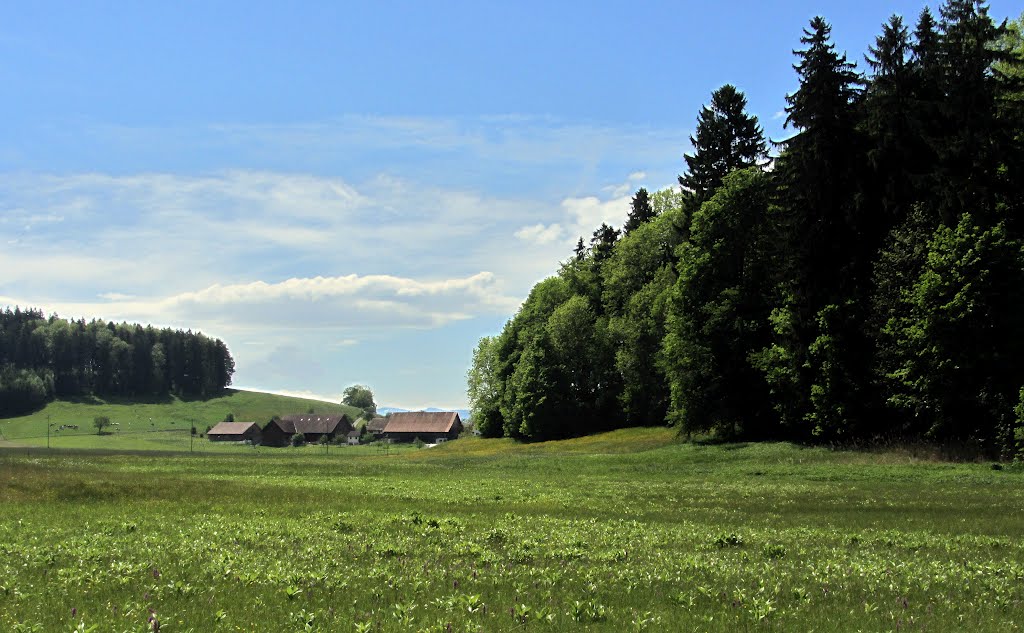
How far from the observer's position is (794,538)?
731 inches

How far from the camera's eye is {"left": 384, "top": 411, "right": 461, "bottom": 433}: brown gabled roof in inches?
7598

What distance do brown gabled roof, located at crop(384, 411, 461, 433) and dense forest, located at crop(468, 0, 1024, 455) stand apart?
126847 millimetres

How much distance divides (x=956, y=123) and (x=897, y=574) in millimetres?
42608

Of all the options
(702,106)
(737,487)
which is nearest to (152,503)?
(737,487)

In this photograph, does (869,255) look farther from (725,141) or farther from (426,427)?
(426,427)

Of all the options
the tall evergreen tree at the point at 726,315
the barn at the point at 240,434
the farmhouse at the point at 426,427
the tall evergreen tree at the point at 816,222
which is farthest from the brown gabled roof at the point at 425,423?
the tall evergreen tree at the point at 816,222

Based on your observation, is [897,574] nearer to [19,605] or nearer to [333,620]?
[333,620]

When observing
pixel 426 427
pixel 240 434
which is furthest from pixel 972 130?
pixel 240 434

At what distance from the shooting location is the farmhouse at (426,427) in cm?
19238

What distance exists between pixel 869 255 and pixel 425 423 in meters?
154

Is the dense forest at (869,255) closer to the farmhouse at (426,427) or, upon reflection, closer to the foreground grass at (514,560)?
the foreground grass at (514,560)

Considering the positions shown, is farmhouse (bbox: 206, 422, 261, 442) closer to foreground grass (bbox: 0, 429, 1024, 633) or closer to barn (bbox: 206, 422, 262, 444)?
barn (bbox: 206, 422, 262, 444)

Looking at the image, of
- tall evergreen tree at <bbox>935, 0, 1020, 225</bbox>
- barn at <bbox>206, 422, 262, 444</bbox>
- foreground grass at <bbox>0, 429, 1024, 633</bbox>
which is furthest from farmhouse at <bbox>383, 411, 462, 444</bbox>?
foreground grass at <bbox>0, 429, 1024, 633</bbox>

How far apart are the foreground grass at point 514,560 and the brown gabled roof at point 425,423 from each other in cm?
16143
